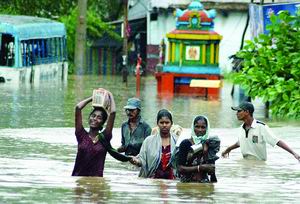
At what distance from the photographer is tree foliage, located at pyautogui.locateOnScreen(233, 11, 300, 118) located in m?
27.5

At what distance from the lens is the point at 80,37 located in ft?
199

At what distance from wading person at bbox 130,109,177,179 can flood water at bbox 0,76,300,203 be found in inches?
7.2

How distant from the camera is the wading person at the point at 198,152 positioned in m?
13.5

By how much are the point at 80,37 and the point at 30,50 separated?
12.4 m

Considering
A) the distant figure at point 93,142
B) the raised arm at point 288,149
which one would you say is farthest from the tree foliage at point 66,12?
the distant figure at point 93,142

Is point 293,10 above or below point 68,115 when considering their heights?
above

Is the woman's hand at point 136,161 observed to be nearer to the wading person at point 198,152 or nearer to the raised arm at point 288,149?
the wading person at point 198,152

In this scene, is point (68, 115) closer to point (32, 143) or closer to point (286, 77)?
point (286, 77)

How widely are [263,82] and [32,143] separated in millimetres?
8639

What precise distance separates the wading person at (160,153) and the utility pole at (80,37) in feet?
149

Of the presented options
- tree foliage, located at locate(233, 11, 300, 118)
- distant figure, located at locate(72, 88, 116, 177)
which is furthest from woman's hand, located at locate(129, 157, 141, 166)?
tree foliage, located at locate(233, 11, 300, 118)

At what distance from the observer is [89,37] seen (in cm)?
7394

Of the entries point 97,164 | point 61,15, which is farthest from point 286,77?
point 61,15

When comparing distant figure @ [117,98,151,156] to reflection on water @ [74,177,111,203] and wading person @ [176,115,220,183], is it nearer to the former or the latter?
reflection on water @ [74,177,111,203]
